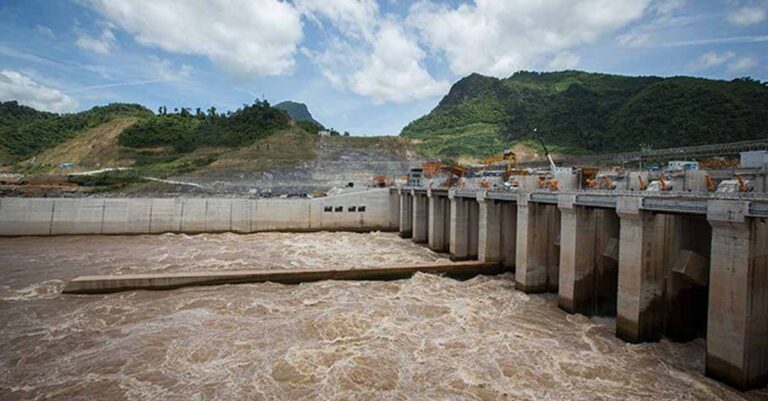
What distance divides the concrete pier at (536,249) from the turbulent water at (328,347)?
38.5 inches

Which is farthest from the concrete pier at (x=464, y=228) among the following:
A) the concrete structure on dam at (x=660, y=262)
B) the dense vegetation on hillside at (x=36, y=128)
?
the dense vegetation on hillside at (x=36, y=128)

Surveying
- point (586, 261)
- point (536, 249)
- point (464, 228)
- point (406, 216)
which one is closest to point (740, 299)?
point (586, 261)

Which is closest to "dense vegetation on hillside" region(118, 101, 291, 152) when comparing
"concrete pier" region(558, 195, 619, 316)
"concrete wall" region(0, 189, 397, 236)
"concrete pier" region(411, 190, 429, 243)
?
"concrete wall" region(0, 189, 397, 236)

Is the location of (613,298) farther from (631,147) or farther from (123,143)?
(123,143)

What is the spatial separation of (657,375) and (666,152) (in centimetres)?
1019

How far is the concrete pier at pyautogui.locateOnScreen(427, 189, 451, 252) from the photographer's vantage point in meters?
28.5

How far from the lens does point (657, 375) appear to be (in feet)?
33.2

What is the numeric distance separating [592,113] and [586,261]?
84.6 meters

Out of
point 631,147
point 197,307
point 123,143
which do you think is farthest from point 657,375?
point 123,143

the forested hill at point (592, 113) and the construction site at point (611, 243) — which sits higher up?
the forested hill at point (592, 113)

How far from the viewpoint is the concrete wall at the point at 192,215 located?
31.2 meters

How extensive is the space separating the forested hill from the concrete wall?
41.4m

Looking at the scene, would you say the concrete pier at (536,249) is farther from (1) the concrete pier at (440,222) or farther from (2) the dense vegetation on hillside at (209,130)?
(2) the dense vegetation on hillside at (209,130)

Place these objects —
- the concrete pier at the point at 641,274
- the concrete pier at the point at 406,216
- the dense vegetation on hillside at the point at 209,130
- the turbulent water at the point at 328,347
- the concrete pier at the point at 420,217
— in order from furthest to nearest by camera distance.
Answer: the dense vegetation on hillside at the point at 209,130, the concrete pier at the point at 406,216, the concrete pier at the point at 420,217, the concrete pier at the point at 641,274, the turbulent water at the point at 328,347
